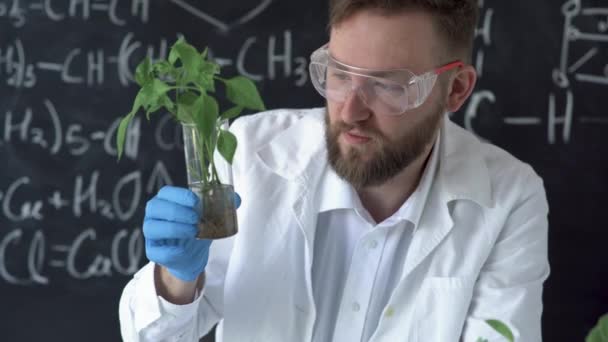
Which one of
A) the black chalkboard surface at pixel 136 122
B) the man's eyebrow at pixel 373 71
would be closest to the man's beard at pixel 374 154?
the man's eyebrow at pixel 373 71

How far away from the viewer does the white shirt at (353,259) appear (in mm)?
1372

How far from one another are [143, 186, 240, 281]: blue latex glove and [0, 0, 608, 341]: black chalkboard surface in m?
0.70

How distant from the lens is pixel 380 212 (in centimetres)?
146

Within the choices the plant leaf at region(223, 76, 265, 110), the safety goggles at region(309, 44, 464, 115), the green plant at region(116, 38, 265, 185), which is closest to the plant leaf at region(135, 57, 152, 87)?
the green plant at region(116, 38, 265, 185)

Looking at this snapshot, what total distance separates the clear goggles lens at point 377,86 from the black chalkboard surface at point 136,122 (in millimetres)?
607

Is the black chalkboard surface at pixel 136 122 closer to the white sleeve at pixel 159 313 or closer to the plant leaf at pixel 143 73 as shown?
the white sleeve at pixel 159 313

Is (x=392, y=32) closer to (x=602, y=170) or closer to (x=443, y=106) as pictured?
(x=443, y=106)

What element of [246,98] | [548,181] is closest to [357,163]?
[246,98]

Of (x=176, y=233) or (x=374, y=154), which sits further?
(x=374, y=154)

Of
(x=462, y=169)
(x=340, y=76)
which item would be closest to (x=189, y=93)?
(x=340, y=76)

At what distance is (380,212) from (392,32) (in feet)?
1.40

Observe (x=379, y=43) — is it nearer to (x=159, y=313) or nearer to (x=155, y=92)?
(x=155, y=92)

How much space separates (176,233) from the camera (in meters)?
1.12

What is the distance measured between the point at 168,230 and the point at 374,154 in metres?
0.44
